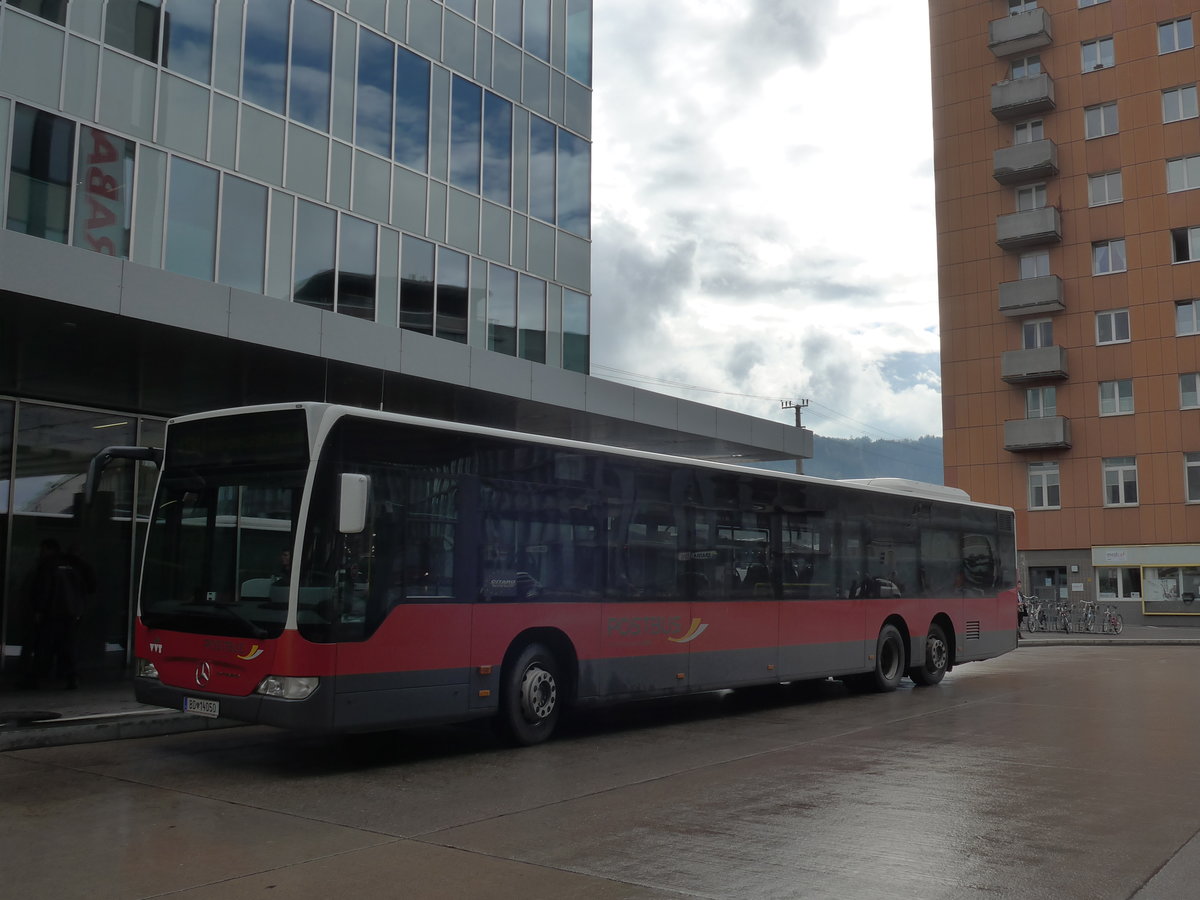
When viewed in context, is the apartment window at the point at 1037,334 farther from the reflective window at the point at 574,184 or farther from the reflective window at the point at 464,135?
the reflective window at the point at 464,135

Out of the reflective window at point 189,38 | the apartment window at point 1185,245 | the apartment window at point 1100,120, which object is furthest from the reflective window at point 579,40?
the apartment window at point 1100,120

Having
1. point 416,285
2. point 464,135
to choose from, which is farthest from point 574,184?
point 416,285

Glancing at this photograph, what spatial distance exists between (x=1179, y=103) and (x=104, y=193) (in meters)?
43.1

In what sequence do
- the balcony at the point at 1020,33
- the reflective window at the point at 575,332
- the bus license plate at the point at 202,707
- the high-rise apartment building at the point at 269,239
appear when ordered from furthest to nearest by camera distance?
1. the balcony at the point at 1020,33
2. the reflective window at the point at 575,332
3. the high-rise apartment building at the point at 269,239
4. the bus license plate at the point at 202,707

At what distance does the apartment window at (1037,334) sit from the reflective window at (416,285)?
33.1 meters

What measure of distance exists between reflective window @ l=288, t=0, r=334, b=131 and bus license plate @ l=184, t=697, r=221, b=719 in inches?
487

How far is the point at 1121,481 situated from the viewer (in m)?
44.7

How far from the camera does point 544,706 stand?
11273 mm

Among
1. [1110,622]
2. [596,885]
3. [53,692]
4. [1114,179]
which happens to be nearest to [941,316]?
[1114,179]

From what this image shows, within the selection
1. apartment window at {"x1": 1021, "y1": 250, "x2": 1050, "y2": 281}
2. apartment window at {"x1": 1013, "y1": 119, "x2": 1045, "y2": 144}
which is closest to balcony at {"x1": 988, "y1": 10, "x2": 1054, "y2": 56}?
apartment window at {"x1": 1013, "y1": 119, "x2": 1045, "y2": 144}

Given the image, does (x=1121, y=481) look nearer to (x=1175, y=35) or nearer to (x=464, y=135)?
(x=1175, y=35)

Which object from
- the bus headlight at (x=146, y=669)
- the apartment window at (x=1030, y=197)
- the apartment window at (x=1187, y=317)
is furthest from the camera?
the apartment window at (x=1030, y=197)

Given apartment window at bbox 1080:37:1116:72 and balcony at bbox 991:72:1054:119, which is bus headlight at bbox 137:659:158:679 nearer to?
balcony at bbox 991:72:1054:119

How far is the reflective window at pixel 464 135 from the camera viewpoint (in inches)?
880
